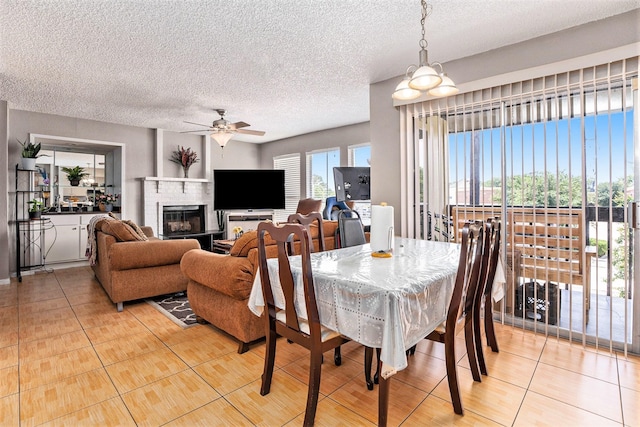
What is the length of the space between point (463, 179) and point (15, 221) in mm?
6119

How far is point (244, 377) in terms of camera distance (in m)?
1.99

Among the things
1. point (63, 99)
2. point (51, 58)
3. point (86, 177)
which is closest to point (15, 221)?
point (86, 177)

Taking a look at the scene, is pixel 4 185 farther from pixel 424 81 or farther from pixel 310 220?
pixel 424 81

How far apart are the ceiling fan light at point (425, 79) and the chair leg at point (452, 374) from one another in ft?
4.65

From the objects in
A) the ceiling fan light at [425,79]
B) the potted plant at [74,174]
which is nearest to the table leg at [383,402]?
the ceiling fan light at [425,79]

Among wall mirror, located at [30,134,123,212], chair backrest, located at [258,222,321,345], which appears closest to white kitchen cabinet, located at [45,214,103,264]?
wall mirror, located at [30,134,123,212]

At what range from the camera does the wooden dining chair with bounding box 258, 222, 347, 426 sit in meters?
1.51

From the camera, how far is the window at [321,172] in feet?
20.5

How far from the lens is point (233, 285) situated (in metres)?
2.24

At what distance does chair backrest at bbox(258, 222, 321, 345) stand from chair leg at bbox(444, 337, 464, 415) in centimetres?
66

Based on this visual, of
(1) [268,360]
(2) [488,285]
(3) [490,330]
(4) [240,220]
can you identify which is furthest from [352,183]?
(4) [240,220]

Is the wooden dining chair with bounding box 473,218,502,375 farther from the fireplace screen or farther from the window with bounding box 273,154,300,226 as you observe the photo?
the fireplace screen

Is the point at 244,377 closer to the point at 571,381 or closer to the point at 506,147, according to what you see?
the point at 571,381

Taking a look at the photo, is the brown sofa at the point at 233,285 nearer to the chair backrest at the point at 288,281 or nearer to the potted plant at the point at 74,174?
the chair backrest at the point at 288,281
